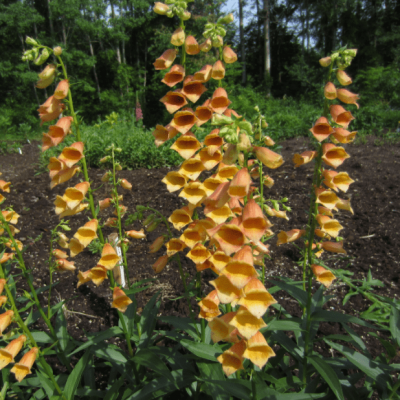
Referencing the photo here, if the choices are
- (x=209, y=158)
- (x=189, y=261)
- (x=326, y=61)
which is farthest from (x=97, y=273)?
(x=189, y=261)

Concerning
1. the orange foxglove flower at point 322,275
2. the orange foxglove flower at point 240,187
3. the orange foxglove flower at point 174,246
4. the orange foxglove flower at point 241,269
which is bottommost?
the orange foxglove flower at point 322,275

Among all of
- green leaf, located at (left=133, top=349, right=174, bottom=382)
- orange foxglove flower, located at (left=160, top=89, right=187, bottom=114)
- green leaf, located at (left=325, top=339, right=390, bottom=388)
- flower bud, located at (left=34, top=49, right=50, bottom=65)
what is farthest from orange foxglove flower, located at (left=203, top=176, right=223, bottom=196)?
green leaf, located at (left=325, top=339, right=390, bottom=388)

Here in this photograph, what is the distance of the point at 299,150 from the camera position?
24.4ft

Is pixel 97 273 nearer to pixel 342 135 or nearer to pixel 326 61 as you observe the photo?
pixel 342 135

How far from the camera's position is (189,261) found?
3.60 m

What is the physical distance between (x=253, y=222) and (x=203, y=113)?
0.69 meters

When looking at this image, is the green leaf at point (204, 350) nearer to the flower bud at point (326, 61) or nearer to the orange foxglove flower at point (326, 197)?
the orange foxglove flower at point (326, 197)

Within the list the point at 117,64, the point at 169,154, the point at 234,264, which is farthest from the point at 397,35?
the point at 234,264

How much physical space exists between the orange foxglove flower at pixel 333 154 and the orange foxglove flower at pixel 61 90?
1420mm

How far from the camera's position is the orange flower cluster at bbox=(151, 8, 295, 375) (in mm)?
1079

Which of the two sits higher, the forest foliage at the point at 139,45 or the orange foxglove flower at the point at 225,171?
the forest foliage at the point at 139,45

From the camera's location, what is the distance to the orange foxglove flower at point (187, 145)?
1.44m

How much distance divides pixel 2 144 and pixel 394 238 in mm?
11878

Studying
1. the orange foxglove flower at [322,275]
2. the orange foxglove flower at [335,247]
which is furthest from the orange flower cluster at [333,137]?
the orange foxglove flower at [335,247]
